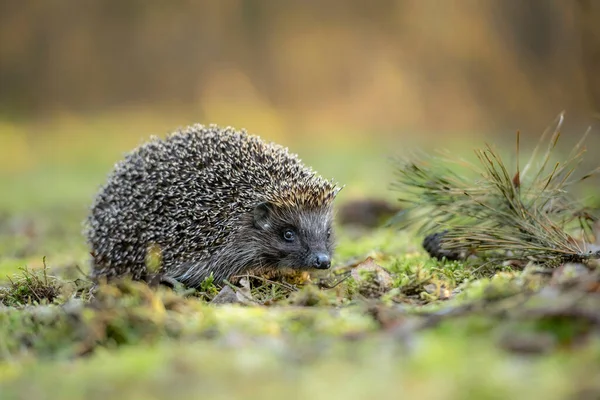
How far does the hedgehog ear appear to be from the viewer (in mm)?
6500

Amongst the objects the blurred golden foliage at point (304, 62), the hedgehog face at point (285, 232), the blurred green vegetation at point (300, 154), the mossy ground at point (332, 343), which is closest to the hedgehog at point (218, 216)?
the hedgehog face at point (285, 232)

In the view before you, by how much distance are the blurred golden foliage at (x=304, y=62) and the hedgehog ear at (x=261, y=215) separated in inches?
653

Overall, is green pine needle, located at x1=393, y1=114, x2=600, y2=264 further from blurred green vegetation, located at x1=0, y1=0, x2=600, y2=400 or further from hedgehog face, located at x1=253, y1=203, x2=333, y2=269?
hedgehog face, located at x1=253, y1=203, x2=333, y2=269

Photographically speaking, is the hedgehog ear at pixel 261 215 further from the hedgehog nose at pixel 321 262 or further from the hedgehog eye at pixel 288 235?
the hedgehog nose at pixel 321 262

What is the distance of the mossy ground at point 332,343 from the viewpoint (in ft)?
9.10

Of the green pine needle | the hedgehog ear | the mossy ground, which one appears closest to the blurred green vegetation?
the mossy ground

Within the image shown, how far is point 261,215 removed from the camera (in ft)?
21.4

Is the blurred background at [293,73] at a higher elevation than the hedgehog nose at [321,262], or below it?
higher

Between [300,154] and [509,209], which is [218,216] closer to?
[509,209]

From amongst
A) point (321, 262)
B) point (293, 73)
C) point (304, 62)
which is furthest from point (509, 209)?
point (304, 62)

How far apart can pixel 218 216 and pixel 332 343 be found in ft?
10.9

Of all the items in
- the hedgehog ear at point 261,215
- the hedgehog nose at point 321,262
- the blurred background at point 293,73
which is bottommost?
the hedgehog nose at point 321,262

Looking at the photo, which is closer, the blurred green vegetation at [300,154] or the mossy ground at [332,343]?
the mossy ground at [332,343]

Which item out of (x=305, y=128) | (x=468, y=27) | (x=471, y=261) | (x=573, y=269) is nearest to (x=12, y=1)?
(x=305, y=128)
